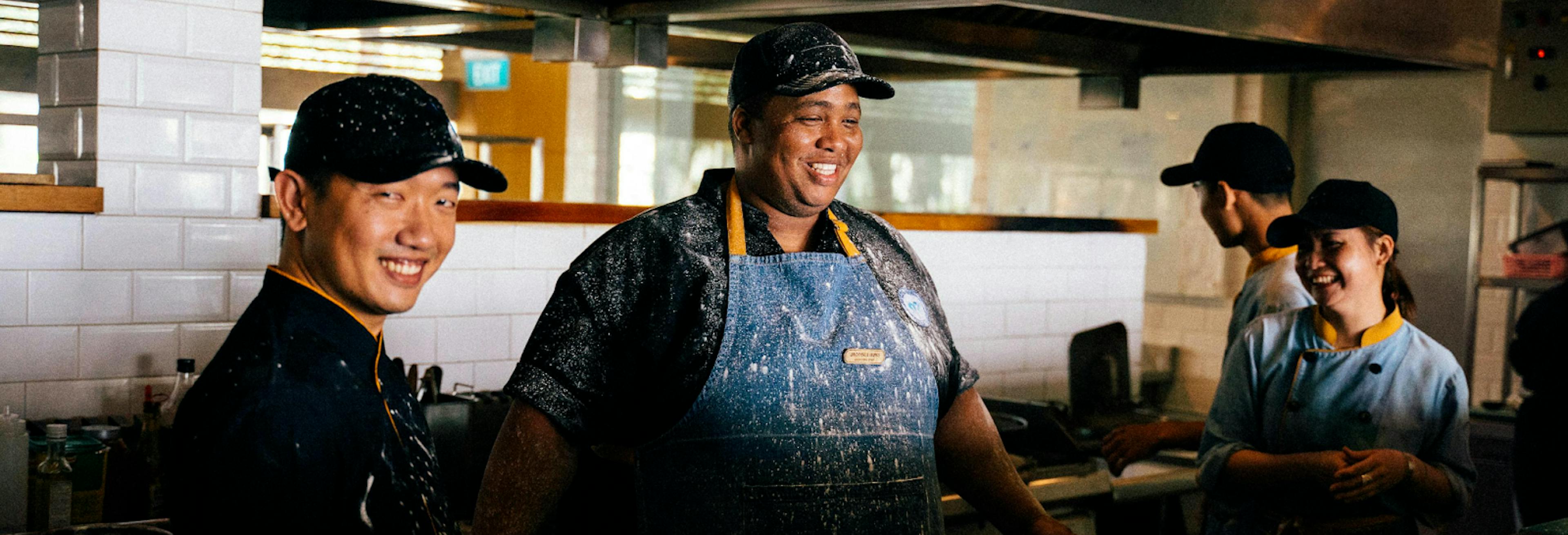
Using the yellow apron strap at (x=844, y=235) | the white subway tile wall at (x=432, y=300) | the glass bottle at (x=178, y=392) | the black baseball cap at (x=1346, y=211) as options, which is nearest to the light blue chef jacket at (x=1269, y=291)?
the black baseball cap at (x=1346, y=211)

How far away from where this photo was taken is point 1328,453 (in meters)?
2.21

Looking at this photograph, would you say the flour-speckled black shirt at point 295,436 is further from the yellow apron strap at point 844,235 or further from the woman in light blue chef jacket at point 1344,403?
the woman in light blue chef jacket at point 1344,403

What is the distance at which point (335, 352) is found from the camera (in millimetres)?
1087

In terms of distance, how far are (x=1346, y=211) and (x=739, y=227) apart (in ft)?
3.65

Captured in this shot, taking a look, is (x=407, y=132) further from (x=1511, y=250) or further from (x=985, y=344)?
(x=1511, y=250)

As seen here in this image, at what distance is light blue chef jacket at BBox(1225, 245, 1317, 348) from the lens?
2.63 meters

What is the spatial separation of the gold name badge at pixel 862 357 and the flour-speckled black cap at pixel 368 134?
2.50 feet

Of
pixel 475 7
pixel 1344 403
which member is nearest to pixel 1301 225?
pixel 1344 403

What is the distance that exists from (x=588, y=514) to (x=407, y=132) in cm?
100

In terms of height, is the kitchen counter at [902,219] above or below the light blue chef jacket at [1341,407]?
above

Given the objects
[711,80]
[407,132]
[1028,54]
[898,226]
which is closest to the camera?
[407,132]

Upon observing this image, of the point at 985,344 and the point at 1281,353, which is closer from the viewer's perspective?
the point at 1281,353

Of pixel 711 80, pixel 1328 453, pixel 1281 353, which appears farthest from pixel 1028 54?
pixel 711 80

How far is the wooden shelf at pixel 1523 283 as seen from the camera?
5.12 metres
